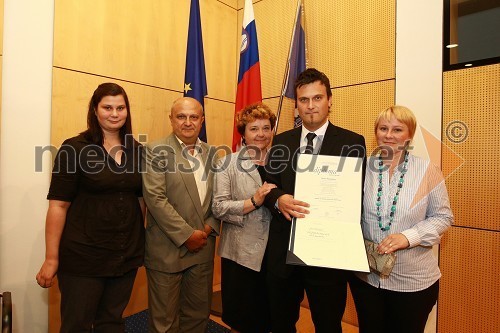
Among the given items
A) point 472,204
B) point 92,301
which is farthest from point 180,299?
point 472,204

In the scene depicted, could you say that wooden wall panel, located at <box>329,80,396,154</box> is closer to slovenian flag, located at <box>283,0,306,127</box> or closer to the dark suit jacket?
slovenian flag, located at <box>283,0,306,127</box>

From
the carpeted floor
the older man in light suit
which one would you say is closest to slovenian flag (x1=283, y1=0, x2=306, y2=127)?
the older man in light suit

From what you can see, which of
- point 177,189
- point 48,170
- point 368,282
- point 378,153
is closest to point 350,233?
point 368,282

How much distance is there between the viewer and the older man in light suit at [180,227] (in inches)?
80.1

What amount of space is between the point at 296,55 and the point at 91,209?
236cm

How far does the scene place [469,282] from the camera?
2.45 meters

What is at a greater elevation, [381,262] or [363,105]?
[363,105]

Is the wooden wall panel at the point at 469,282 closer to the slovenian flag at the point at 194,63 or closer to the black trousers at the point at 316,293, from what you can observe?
the black trousers at the point at 316,293

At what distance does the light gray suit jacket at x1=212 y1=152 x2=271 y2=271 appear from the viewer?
2.00 m

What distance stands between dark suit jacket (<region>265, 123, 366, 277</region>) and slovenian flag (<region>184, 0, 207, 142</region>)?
60.9 inches

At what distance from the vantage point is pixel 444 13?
8.38 feet

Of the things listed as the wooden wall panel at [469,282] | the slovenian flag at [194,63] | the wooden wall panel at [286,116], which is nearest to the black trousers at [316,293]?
the wooden wall panel at [469,282]

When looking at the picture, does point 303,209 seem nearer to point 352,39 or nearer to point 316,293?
point 316,293

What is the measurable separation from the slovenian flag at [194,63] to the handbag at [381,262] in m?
2.14
